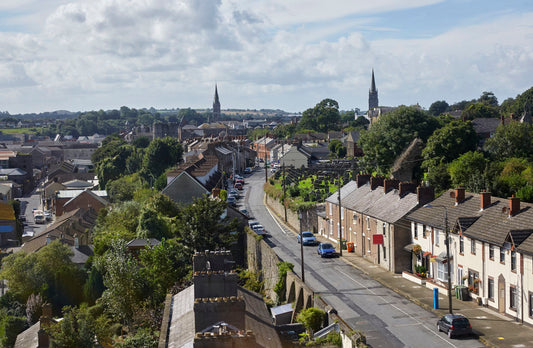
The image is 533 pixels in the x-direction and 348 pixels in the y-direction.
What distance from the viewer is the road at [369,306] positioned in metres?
30.3

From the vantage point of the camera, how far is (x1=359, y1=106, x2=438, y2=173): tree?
77.2 m

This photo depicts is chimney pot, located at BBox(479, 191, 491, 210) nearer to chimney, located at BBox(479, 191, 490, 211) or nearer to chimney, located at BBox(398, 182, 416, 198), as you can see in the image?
chimney, located at BBox(479, 191, 490, 211)

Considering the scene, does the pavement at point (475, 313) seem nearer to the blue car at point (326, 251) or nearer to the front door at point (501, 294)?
the front door at point (501, 294)

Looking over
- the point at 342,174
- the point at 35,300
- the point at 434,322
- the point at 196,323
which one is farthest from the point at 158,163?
the point at 196,323

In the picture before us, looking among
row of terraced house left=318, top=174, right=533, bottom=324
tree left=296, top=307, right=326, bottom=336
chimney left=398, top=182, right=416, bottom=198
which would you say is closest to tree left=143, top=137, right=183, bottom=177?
row of terraced house left=318, top=174, right=533, bottom=324

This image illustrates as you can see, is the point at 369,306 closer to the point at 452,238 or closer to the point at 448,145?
the point at 452,238

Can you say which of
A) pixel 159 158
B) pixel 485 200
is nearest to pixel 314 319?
pixel 485 200

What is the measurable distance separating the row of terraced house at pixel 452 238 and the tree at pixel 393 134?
21.2 metres

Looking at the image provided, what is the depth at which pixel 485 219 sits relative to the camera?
38.0m

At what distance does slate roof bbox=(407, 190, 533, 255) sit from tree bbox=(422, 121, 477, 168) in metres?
23.5

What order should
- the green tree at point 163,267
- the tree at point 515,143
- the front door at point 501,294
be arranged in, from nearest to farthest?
the front door at point 501,294
the green tree at point 163,267
the tree at point 515,143

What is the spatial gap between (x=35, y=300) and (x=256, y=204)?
39.5 metres

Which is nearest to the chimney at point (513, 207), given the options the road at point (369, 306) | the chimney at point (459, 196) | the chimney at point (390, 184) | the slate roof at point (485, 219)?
the slate roof at point (485, 219)

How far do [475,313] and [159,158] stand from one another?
82783 millimetres
